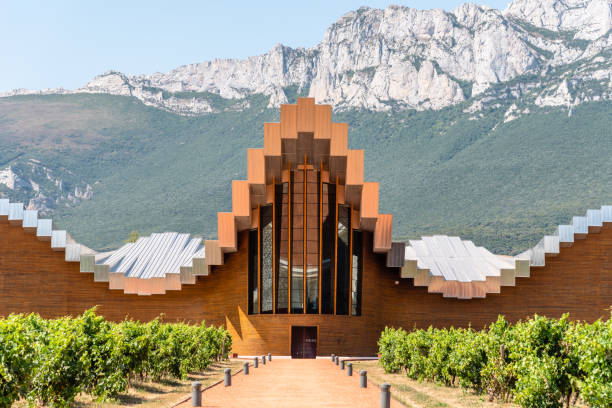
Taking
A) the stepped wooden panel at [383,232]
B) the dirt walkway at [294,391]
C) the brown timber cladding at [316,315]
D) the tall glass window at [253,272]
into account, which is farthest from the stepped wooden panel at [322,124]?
the dirt walkway at [294,391]

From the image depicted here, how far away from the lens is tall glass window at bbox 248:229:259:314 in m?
29.7

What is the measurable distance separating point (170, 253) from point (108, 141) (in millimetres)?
71117

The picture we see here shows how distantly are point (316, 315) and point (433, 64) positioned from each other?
8041cm

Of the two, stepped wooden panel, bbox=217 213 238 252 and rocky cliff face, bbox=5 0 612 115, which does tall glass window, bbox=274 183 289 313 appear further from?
rocky cliff face, bbox=5 0 612 115

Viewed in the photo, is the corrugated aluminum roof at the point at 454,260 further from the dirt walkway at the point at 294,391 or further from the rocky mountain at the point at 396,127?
the rocky mountain at the point at 396,127

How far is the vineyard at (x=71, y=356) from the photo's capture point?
8.65m

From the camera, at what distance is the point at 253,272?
1173 inches

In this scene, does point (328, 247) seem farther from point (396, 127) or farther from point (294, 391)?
point (396, 127)

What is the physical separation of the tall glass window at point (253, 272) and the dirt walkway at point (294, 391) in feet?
23.1

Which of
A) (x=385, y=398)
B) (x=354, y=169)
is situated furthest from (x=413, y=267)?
(x=385, y=398)

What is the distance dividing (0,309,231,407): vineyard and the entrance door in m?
13.1

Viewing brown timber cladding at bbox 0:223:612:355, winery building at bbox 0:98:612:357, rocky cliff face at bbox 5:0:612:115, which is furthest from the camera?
rocky cliff face at bbox 5:0:612:115

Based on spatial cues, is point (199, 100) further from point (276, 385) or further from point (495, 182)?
point (276, 385)

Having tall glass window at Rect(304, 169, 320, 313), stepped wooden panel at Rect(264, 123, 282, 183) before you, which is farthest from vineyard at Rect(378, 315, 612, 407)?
tall glass window at Rect(304, 169, 320, 313)
